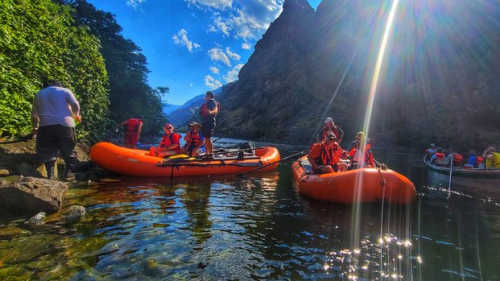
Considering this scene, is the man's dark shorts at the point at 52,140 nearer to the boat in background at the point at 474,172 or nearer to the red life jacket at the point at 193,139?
the red life jacket at the point at 193,139

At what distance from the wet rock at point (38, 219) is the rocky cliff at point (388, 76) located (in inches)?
1507

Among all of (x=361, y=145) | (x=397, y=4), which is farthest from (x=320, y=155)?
(x=397, y=4)

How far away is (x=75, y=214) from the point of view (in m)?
4.43

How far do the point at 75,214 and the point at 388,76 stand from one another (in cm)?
5561

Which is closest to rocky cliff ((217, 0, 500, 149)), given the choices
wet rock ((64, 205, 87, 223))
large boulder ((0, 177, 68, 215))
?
→ wet rock ((64, 205, 87, 223))

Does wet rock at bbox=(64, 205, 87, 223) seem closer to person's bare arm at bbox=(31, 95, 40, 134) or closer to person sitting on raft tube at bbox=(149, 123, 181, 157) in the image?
person's bare arm at bbox=(31, 95, 40, 134)

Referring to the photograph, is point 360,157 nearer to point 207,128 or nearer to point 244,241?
point 207,128

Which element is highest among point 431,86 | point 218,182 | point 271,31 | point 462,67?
point 271,31

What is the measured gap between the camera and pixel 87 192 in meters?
6.18

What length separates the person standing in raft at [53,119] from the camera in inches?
207

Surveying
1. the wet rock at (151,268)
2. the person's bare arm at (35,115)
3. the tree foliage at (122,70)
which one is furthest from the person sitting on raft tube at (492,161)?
the tree foliage at (122,70)

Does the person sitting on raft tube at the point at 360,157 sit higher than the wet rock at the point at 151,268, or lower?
higher

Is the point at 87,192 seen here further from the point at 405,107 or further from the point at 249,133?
the point at 249,133

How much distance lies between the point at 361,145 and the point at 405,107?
3953 centimetres
